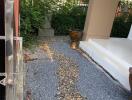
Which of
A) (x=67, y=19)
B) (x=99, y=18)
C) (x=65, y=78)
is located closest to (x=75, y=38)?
(x=99, y=18)

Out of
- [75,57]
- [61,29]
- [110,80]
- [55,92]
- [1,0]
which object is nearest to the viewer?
[1,0]

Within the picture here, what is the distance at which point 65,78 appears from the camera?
3848mm

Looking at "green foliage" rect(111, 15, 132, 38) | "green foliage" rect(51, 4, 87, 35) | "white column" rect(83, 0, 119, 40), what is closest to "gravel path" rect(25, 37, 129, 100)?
"white column" rect(83, 0, 119, 40)

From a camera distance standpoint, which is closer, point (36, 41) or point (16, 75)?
point (16, 75)

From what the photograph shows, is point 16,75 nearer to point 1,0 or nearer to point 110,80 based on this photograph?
A: point 1,0

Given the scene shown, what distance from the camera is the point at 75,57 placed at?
16.5ft

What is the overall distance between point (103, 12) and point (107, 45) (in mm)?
939

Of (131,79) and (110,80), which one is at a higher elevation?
(131,79)

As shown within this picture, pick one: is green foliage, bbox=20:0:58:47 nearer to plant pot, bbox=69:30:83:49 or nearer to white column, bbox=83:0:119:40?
plant pot, bbox=69:30:83:49

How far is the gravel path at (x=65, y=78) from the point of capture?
3.30 metres

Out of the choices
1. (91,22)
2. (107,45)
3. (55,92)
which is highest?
(91,22)

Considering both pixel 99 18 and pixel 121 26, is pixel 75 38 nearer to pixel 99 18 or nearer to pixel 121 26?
pixel 99 18

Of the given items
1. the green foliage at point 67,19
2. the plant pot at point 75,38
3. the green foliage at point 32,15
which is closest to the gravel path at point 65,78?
the plant pot at point 75,38

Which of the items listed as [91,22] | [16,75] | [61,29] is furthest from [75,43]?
[16,75]
